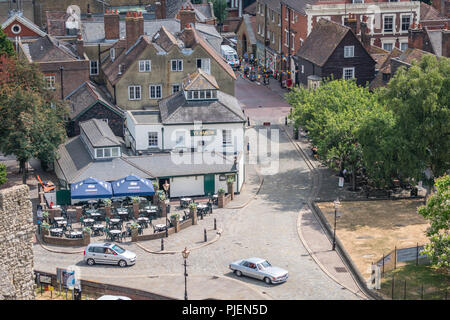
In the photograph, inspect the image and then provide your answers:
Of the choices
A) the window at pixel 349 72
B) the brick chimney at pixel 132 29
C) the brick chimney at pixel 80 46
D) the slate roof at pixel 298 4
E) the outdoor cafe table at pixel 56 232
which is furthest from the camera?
the slate roof at pixel 298 4

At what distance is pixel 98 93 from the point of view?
77.6 m

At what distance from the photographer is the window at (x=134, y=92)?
78562 mm

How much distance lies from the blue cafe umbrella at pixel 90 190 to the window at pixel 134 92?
62.7 ft

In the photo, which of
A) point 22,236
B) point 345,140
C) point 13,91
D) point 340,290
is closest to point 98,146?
point 13,91

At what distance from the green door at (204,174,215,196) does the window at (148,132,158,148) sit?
22.0 feet

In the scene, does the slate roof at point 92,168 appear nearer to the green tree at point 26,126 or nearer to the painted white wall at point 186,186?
the green tree at point 26,126

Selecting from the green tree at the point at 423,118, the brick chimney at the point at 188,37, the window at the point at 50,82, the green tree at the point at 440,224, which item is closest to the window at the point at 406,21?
the brick chimney at the point at 188,37

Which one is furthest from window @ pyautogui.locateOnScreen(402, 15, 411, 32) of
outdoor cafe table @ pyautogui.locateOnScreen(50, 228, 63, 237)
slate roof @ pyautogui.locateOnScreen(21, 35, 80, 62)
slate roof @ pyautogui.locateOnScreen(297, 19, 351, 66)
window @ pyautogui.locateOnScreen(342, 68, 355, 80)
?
outdoor cafe table @ pyautogui.locateOnScreen(50, 228, 63, 237)

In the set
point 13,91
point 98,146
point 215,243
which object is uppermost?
point 13,91

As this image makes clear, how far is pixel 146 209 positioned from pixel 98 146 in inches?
321

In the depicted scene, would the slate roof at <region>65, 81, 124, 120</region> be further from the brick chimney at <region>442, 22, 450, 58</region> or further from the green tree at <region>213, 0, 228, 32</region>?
the green tree at <region>213, 0, 228, 32</region>

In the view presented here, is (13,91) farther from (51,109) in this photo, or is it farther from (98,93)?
(98,93)

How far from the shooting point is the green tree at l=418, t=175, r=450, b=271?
45250 mm

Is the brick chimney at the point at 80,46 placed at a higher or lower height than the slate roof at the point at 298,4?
lower
